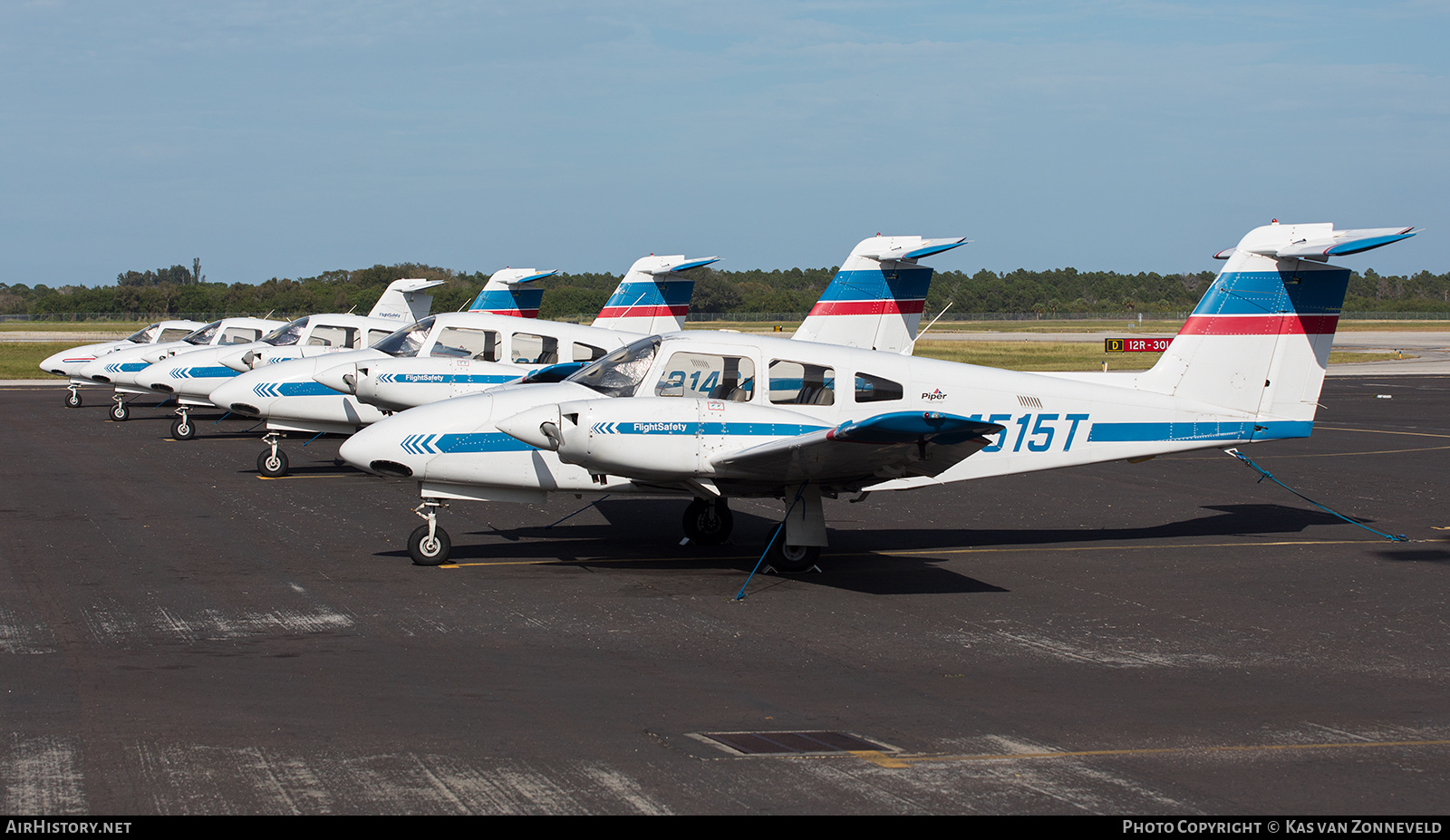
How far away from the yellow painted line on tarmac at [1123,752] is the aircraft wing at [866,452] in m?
3.48

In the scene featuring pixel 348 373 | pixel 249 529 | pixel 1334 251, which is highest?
pixel 1334 251

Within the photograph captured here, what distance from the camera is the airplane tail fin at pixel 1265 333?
43.3 ft

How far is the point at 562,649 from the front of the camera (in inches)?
344

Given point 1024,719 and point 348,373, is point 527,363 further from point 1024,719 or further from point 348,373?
point 1024,719

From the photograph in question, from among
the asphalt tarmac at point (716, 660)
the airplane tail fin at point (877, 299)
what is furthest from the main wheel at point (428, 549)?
the airplane tail fin at point (877, 299)

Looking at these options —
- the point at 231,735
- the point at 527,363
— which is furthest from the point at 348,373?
the point at 231,735

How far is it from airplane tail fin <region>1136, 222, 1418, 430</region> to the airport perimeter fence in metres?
85.1

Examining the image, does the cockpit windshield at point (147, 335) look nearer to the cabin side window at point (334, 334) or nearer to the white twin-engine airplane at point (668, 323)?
the cabin side window at point (334, 334)

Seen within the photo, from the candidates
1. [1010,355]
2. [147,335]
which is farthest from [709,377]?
[1010,355]

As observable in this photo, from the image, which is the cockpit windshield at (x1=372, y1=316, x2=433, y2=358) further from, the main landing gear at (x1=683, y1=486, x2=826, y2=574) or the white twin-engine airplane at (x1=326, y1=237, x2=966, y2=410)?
the main landing gear at (x1=683, y1=486, x2=826, y2=574)

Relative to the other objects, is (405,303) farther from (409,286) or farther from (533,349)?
(533,349)

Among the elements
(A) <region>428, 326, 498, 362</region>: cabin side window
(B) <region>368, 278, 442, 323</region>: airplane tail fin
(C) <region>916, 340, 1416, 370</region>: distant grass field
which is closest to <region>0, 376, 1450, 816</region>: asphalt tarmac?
(A) <region>428, 326, 498, 362</region>: cabin side window

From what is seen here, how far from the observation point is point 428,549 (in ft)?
38.7

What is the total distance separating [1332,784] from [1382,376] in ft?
143
